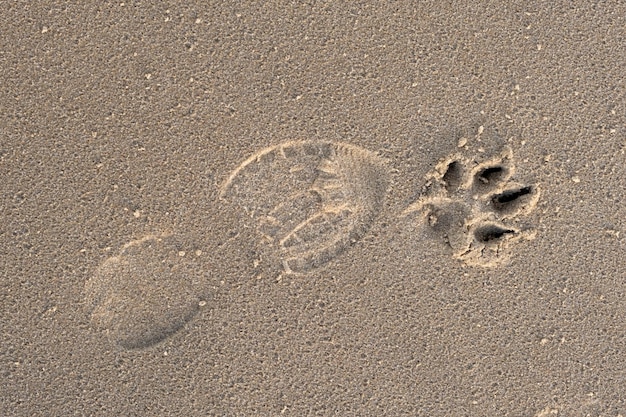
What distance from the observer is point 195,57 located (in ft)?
7.59

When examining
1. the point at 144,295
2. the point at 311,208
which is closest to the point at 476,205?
the point at 311,208

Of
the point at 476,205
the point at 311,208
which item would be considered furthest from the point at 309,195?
the point at 476,205

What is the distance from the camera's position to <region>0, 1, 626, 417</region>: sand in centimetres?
231

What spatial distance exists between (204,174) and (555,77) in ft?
4.45

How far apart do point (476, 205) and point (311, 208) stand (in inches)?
24.1

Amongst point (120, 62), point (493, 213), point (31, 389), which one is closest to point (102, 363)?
point (31, 389)

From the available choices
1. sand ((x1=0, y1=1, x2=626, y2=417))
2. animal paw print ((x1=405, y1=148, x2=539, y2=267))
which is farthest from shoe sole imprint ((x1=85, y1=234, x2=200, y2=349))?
animal paw print ((x1=405, y1=148, x2=539, y2=267))

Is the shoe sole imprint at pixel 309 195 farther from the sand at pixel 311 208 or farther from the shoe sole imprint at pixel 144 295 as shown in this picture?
the shoe sole imprint at pixel 144 295

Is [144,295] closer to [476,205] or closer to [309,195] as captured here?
[309,195]

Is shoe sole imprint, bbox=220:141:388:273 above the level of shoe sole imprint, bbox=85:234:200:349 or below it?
above

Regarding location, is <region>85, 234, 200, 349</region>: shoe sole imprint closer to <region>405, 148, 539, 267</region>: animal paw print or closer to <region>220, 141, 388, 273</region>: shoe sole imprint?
<region>220, 141, 388, 273</region>: shoe sole imprint

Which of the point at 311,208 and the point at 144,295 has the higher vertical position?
the point at 311,208

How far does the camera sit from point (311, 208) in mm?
2355

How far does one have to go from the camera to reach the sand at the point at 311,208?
90.9 inches
